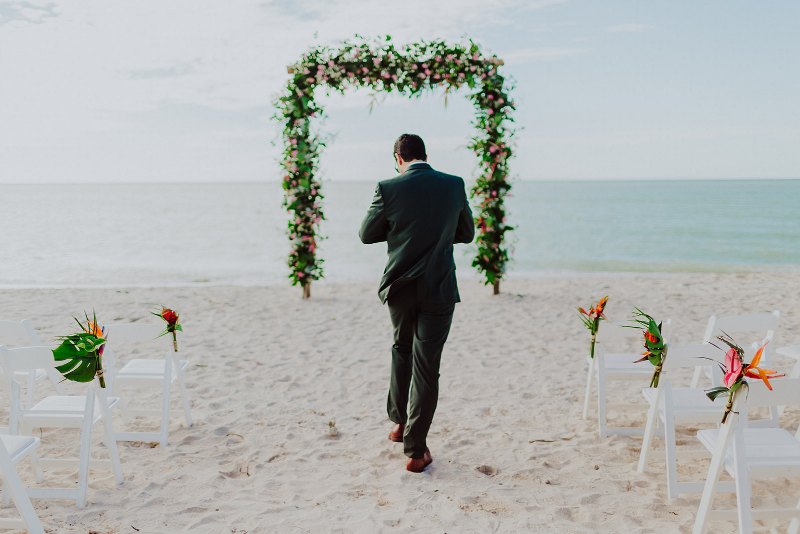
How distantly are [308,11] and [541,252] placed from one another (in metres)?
14.5

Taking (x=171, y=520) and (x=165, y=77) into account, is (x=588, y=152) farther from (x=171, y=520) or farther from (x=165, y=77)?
(x=171, y=520)

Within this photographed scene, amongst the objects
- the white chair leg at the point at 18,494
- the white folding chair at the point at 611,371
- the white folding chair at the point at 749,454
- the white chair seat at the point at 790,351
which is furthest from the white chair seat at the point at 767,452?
the white chair leg at the point at 18,494

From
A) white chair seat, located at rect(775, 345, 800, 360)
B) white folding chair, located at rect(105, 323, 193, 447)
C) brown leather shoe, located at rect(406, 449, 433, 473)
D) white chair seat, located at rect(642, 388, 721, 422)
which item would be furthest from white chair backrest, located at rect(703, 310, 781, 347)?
white folding chair, located at rect(105, 323, 193, 447)

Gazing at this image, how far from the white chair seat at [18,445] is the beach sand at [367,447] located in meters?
0.53

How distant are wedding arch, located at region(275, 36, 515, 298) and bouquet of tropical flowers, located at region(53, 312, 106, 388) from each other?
6.11 meters

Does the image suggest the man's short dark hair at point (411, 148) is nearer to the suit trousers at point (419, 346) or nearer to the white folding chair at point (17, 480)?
the suit trousers at point (419, 346)

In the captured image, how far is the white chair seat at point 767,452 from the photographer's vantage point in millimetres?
2652

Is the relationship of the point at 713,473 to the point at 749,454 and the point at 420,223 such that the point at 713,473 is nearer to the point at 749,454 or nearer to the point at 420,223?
the point at 749,454

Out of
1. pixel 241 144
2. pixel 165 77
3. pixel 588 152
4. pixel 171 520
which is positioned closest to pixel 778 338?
pixel 171 520

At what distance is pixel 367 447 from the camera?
13.6 ft

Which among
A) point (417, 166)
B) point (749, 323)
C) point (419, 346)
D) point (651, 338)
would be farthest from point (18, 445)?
point (749, 323)

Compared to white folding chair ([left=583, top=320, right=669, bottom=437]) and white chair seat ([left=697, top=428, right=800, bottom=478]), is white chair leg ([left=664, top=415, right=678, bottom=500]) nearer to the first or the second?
white chair seat ([left=697, top=428, right=800, bottom=478])

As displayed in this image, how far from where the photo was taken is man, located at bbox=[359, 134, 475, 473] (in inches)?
136

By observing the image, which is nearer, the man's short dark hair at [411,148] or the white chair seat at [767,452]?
the white chair seat at [767,452]
